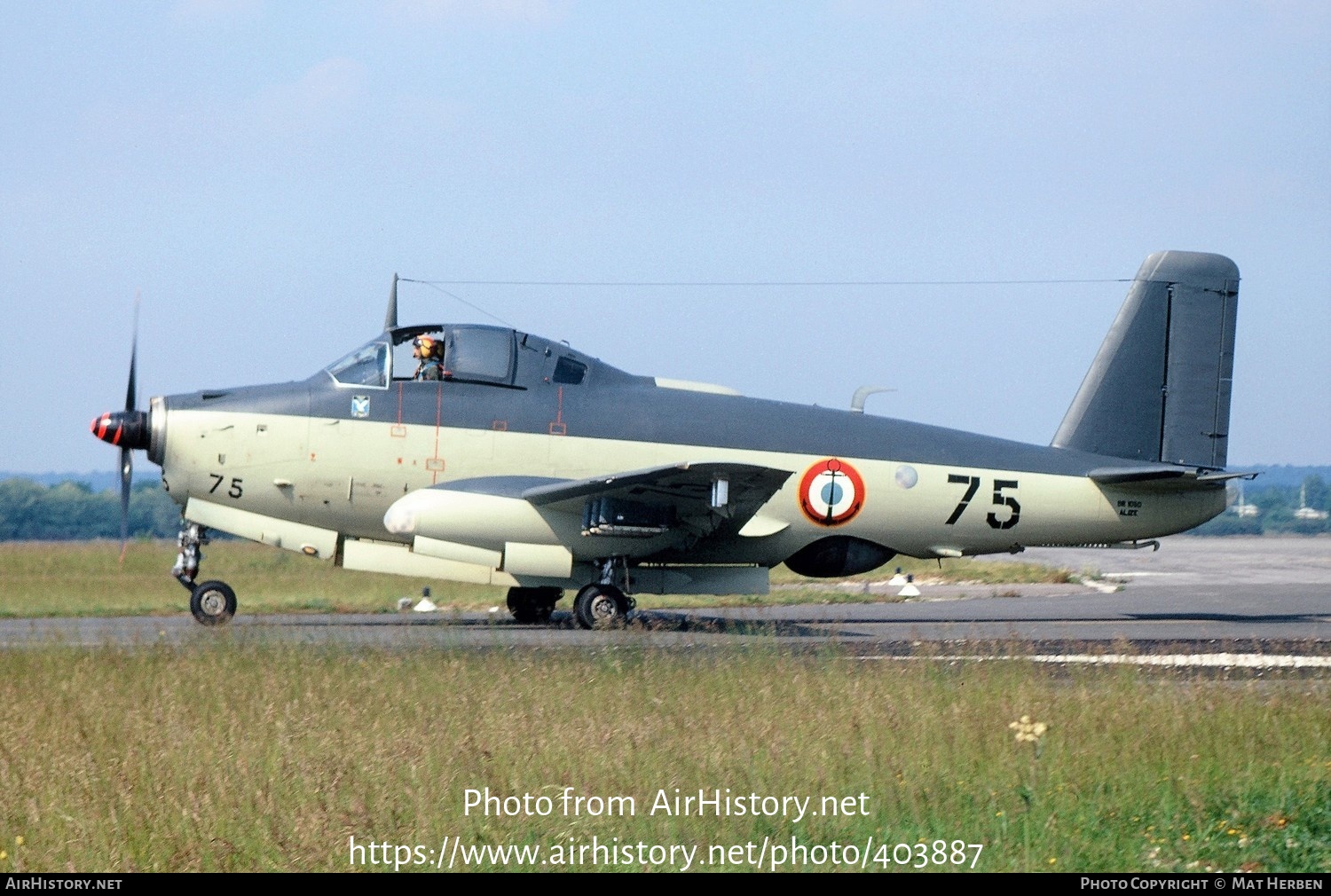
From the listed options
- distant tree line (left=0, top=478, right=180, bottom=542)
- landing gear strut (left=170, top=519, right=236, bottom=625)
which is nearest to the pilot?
landing gear strut (left=170, top=519, right=236, bottom=625)

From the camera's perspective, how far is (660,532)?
600 inches

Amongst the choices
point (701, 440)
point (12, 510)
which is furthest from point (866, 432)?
point (12, 510)

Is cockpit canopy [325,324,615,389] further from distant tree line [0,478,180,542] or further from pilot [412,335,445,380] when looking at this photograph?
distant tree line [0,478,180,542]

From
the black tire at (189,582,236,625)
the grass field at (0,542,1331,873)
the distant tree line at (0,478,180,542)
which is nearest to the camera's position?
the grass field at (0,542,1331,873)

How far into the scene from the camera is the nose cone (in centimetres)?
1506

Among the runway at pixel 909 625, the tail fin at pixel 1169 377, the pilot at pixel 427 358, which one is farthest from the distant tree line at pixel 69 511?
the pilot at pixel 427 358

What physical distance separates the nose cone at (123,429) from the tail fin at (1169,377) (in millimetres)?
11189

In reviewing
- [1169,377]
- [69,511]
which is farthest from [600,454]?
[69,511]

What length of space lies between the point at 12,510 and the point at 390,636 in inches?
1851

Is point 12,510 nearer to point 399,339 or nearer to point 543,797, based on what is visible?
point 399,339

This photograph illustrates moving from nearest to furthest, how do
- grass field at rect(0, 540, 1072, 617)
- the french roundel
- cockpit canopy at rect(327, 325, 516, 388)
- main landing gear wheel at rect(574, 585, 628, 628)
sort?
main landing gear wheel at rect(574, 585, 628, 628) < cockpit canopy at rect(327, 325, 516, 388) < the french roundel < grass field at rect(0, 540, 1072, 617)

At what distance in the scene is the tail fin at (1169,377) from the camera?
17.5 meters

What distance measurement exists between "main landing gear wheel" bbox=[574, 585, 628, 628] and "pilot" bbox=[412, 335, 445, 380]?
9.97 ft

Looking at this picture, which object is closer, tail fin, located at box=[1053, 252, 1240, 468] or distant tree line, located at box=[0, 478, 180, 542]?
tail fin, located at box=[1053, 252, 1240, 468]
